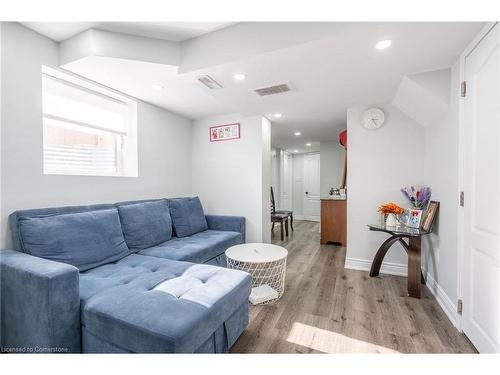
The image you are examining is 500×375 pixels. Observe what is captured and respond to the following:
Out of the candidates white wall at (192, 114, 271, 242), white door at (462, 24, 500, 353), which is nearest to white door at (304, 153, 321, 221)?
white wall at (192, 114, 271, 242)

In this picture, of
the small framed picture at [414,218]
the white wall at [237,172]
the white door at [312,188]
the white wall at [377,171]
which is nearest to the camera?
the small framed picture at [414,218]

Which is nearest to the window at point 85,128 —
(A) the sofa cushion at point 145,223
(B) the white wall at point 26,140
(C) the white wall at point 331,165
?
(B) the white wall at point 26,140

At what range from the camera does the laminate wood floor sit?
4.83ft

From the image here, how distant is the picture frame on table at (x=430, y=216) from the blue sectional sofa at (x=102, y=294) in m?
1.87

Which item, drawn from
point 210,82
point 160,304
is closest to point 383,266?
point 160,304

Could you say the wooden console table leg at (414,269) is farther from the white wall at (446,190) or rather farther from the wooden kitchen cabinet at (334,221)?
the wooden kitchen cabinet at (334,221)

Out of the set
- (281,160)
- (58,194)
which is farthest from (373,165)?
(281,160)

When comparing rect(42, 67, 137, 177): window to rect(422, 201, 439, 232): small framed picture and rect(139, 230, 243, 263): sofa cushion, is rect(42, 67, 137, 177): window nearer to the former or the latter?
rect(139, 230, 243, 263): sofa cushion

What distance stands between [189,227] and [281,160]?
4.36m

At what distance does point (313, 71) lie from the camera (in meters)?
1.92

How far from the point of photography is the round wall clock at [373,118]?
2.71 m

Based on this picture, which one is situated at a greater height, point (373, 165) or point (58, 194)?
point (373, 165)
